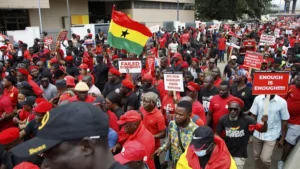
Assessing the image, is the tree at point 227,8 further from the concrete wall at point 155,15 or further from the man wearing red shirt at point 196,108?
the man wearing red shirt at point 196,108

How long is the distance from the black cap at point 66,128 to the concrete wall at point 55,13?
27491 millimetres

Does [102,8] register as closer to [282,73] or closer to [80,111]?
[282,73]

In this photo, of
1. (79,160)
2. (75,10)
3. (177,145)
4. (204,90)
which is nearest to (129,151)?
(177,145)

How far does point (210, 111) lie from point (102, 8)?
33875 mm

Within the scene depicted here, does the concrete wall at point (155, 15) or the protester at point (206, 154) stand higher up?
the concrete wall at point (155, 15)

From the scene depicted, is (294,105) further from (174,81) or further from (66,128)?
(66,128)

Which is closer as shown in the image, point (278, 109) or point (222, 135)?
point (222, 135)

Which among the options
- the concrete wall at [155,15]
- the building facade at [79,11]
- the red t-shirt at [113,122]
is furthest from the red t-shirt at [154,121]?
the concrete wall at [155,15]

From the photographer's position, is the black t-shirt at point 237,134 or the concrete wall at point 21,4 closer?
the black t-shirt at point 237,134

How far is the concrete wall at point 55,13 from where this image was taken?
26673 millimetres

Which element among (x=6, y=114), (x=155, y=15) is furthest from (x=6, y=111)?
(x=155, y=15)

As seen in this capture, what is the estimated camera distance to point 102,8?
121ft

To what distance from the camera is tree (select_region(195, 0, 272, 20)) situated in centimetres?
4231

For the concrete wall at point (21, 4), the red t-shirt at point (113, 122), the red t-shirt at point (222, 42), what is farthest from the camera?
the concrete wall at point (21, 4)
